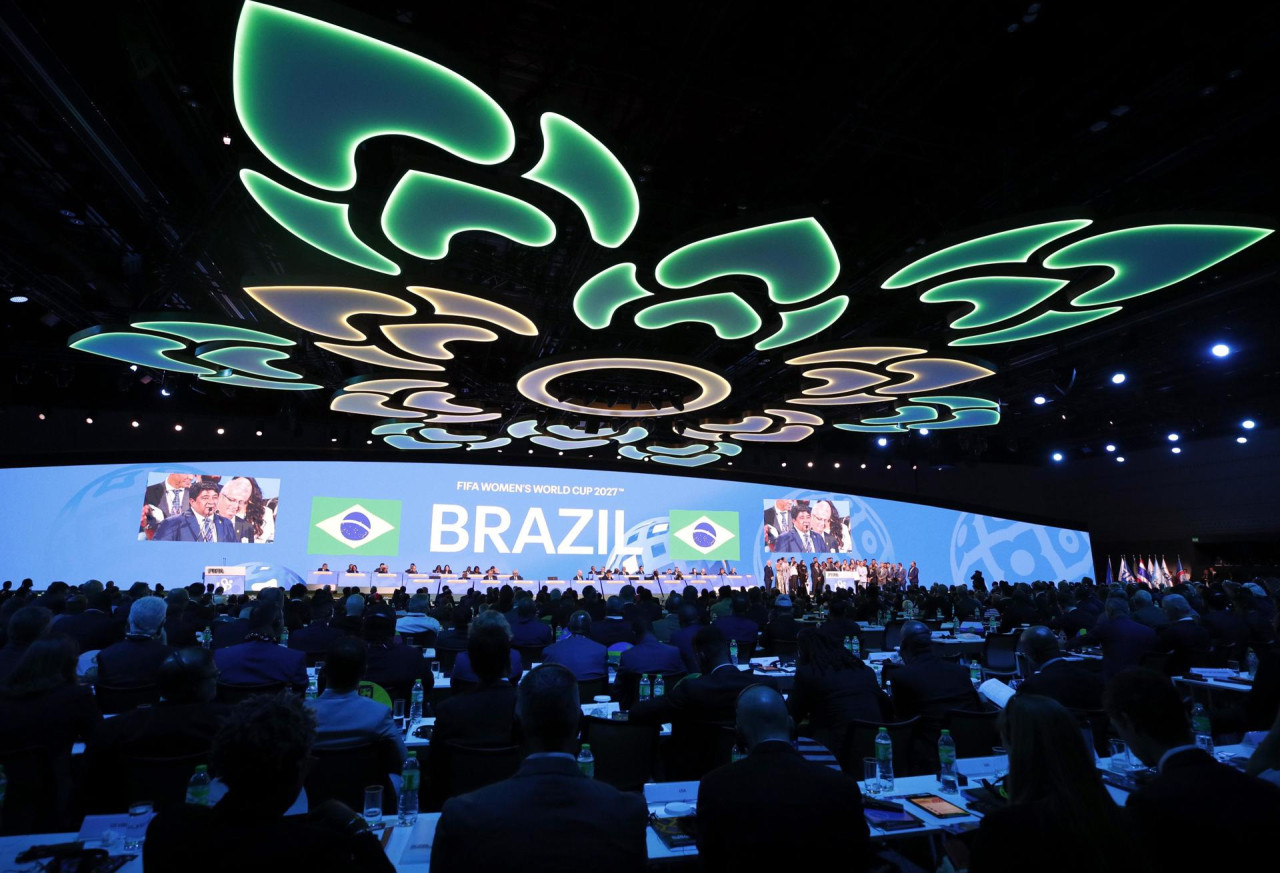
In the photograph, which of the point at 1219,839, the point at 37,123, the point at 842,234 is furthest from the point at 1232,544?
the point at 37,123

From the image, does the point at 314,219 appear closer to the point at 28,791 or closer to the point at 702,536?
the point at 28,791

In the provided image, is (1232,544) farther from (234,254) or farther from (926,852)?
(234,254)

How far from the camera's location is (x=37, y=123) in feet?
23.6

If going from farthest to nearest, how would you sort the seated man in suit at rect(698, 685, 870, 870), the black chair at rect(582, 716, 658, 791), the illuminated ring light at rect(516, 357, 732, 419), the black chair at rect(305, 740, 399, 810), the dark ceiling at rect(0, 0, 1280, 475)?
the illuminated ring light at rect(516, 357, 732, 419), the dark ceiling at rect(0, 0, 1280, 475), the black chair at rect(582, 716, 658, 791), the black chair at rect(305, 740, 399, 810), the seated man in suit at rect(698, 685, 870, 870)

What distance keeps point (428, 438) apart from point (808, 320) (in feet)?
35.9

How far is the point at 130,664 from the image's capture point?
16.3ft

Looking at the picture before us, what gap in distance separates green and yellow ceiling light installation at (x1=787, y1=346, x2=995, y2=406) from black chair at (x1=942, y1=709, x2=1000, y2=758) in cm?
570

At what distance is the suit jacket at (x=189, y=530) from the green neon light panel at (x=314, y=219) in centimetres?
1308

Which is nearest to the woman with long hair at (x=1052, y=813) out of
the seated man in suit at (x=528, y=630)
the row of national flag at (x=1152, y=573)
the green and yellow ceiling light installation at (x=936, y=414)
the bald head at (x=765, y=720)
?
the bald head at (x=765, y=720)

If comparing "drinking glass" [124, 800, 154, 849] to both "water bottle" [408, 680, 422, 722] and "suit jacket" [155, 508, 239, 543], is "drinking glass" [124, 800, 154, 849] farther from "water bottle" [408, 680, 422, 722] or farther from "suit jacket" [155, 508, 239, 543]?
"suit jacket" [155, 508, 239, 543]

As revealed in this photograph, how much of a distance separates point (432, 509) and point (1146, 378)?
58.2 feet

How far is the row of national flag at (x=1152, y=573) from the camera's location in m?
21.4

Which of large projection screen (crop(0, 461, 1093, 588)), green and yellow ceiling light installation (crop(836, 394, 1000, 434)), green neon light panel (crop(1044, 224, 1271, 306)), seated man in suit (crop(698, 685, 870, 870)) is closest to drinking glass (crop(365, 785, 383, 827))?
seated man in suit (crop(698, 685, 870, 870))

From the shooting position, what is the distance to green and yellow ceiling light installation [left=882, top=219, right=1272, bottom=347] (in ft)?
20.4
